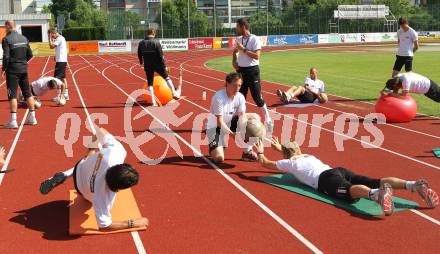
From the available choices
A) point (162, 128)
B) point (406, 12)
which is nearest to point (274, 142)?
point (162, 128)

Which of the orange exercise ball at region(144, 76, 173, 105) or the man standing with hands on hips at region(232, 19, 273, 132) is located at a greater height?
the man standing with hands on hips at region(232, 19, 273, 132)

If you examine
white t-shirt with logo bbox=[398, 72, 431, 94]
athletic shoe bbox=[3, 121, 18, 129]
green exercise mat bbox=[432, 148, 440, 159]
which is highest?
white t-shirt with logo bbox=[398, 72, 431, 94]

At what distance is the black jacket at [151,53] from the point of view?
1337cm

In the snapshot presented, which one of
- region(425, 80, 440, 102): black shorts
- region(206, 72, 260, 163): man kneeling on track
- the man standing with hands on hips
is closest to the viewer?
region(206, 72, 260, 163): man kneeling on track

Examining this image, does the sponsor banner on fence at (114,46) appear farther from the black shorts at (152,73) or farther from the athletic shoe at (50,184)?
the athletic shoe at (50,184)

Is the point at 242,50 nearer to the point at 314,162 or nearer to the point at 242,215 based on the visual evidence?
the point at 314,162

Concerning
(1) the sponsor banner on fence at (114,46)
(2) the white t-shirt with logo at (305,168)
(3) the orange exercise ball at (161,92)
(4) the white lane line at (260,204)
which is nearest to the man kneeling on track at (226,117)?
(4) the white lane line at (260,204)

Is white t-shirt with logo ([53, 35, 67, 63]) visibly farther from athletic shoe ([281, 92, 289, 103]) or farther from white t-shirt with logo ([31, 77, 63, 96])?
athletic shoe ([281, 92, 289, 103])

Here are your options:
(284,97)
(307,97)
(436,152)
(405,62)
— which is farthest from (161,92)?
(436,152)

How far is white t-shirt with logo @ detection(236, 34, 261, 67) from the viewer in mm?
9820

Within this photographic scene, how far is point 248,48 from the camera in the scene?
32.3ft

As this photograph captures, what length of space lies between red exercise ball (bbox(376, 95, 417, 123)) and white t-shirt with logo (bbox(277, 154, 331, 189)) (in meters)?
5.07

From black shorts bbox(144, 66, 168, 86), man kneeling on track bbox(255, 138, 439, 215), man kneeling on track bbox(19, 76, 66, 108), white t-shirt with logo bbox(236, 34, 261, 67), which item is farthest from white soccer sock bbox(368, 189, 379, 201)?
man kneeling on track bbox(19, 76, 66, 108)

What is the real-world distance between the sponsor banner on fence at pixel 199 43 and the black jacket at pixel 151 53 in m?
41.7
